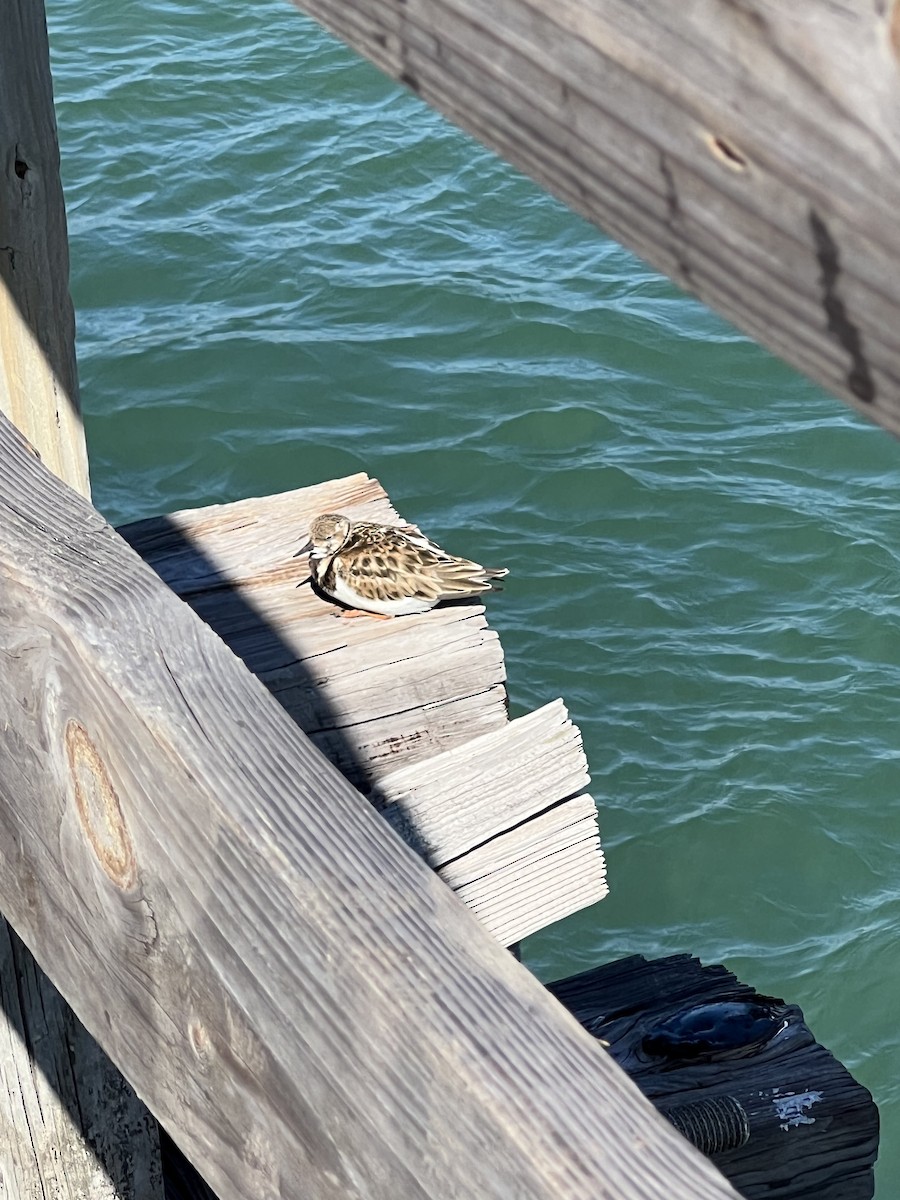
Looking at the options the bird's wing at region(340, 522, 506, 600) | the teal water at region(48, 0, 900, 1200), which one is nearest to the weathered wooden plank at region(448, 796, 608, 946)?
the bird's wing at region(340, 522, 506, 600)

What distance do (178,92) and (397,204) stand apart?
2759 mm

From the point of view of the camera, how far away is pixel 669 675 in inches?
338

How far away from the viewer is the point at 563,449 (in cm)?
1016

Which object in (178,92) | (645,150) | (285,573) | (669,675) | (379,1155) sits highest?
(645,150)

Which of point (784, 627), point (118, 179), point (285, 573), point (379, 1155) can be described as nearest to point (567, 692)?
point (784, 627)

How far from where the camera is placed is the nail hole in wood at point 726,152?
726 mm

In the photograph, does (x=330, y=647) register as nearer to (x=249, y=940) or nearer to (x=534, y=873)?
(x=534, y=873)

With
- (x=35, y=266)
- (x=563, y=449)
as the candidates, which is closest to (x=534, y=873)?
(x=35, y=266)

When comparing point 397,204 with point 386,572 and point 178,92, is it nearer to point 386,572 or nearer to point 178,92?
point 178,92

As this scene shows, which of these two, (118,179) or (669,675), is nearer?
(669,675)

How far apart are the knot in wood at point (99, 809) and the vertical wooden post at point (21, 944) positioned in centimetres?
128

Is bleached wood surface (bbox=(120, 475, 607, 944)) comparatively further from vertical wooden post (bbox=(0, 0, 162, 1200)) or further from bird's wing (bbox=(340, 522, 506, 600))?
vertical wooden post (bbox=(0, 0, 162, 1200))

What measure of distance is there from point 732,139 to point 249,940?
596 millimetres

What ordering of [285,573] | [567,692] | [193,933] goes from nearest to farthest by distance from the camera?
1. [193,933]
2. [285,573]
3. [567,692]
